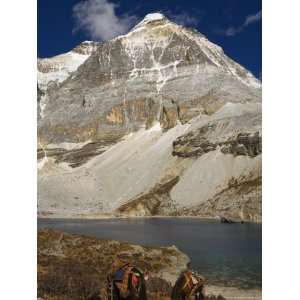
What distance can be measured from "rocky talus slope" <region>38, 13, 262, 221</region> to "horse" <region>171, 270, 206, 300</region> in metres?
3.49

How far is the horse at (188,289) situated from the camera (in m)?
8.94

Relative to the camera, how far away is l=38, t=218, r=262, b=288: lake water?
10289mm

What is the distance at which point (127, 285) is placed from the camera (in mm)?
8594

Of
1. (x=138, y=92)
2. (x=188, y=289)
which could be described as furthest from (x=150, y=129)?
(x=188, y=289)

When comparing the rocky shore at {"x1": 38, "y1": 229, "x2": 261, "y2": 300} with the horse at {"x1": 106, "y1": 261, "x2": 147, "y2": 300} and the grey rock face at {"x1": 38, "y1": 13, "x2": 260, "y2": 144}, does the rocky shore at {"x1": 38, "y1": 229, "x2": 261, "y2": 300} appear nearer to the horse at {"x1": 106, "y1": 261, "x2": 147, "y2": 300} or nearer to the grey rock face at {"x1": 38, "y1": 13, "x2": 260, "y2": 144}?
the horse at {"x1": 106, "y1": 261, "x2": 147, "y2": 300}

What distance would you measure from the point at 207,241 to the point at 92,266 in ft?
9.13

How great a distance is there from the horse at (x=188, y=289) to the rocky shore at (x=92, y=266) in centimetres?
45

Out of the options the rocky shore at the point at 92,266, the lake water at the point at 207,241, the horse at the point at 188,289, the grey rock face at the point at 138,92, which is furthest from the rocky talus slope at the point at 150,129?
the horse at the point at 188,289

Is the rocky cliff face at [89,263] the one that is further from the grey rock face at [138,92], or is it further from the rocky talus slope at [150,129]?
the grey rock face at [138,92]

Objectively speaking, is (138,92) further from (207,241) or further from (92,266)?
(92,266)

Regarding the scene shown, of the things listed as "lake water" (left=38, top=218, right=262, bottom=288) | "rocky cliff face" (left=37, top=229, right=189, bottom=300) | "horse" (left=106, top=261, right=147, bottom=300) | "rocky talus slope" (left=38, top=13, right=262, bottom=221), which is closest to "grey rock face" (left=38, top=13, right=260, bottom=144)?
"rocky talus slope" (left=38, top=13, right=262, bottom=221)

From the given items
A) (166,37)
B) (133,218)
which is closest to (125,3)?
(133,218)

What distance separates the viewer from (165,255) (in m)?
11.1
